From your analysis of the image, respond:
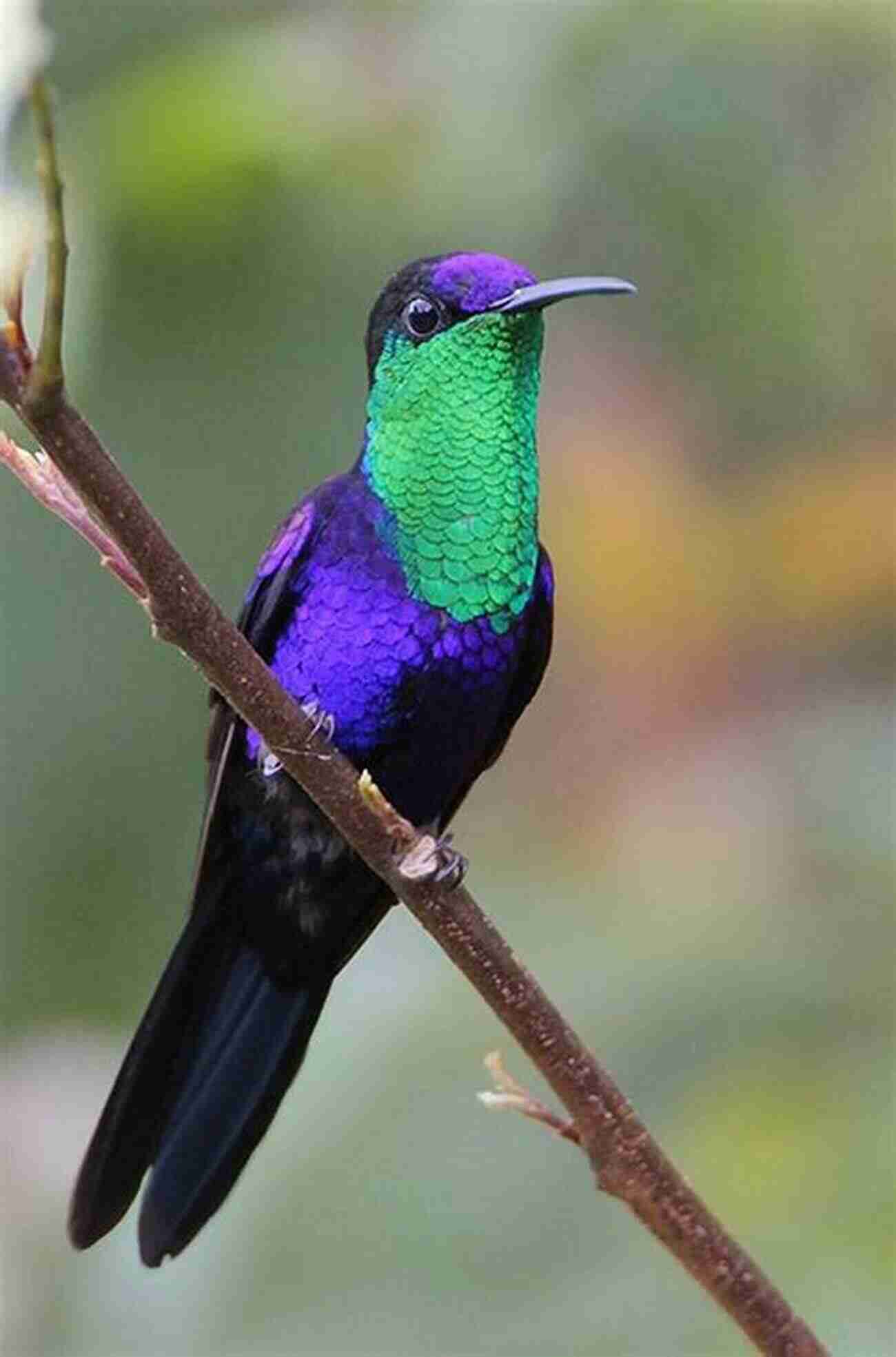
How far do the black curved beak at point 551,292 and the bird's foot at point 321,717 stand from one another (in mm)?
334

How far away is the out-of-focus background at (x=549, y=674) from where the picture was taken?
192 cm

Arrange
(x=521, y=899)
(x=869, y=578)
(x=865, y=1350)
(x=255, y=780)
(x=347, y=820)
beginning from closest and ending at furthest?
(x=347, y=820) < (x=865, y=1350) < (x=255, y=780) < (x=521, y=899) < (x=869, y=578)

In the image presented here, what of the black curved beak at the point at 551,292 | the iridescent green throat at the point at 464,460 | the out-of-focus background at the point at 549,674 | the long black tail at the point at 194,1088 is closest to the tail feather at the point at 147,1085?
the long black tail at the point at 194,1088

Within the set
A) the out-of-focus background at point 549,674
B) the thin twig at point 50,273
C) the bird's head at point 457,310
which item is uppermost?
the thin twig at point 50,273

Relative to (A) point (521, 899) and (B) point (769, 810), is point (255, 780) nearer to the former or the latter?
(A) point (521, 899)

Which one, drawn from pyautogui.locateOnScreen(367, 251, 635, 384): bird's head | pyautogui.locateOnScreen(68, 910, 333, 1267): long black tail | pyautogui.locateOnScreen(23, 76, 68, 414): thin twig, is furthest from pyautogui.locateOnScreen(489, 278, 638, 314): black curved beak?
pyautogui.locateOnScreen(68, 910, 333, 1267): long black tail

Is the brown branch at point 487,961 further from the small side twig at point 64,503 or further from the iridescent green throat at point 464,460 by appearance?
the iridescent green throat at point 464,460

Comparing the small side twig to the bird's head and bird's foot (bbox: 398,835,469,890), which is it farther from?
the bird's head

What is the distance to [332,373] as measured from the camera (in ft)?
8.05

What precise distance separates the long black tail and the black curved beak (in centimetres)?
64

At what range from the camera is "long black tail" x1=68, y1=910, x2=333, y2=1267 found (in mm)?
1724

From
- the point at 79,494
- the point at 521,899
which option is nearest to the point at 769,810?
the point at 521,899

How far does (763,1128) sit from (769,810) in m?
0.52

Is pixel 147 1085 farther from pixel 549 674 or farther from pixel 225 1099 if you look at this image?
pixel 549 674
